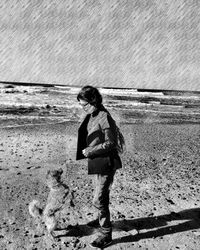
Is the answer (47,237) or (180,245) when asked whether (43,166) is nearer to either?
(47,237)

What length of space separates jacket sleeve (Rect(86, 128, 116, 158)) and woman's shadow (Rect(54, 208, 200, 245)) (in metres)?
1.43

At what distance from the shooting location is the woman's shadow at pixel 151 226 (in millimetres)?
4703

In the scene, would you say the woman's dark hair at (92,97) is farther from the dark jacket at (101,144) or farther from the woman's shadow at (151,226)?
the woman's shadow at (151,226)

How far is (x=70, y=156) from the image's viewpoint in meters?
8.86

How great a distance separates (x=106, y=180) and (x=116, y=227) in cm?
125

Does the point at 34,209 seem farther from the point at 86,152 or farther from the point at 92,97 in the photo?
the point at 92,97

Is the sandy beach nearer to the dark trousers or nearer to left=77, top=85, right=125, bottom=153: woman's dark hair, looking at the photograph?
the dark trousers

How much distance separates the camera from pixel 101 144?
3975 millimetres

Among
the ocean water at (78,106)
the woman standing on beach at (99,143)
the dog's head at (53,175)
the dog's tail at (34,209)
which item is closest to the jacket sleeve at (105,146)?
the woman standing on beach at (99,143)

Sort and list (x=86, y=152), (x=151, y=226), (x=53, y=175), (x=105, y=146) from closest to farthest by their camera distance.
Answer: (x=105, y=146) → (x=86, y=152) → (x=53, y=175) → (x=151, y=226)

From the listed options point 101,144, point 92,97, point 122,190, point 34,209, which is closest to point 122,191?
point 122,190

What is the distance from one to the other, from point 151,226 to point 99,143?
72.2 inches

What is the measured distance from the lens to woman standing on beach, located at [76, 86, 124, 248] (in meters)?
4.00

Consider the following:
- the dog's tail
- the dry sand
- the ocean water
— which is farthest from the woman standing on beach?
the ocean water
